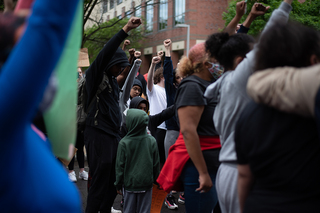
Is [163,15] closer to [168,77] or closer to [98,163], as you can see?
[168,77]

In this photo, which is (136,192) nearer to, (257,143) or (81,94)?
(81,94)

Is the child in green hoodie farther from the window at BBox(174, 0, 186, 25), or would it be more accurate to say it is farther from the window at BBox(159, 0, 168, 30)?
the window at BBox(159, 0, 168, 30)

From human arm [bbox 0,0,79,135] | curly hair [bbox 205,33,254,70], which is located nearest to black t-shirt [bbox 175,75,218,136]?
curly hair [bbox 205,33,254,70]

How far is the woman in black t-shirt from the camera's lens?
2.41 metres

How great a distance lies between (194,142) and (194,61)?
2.32ft

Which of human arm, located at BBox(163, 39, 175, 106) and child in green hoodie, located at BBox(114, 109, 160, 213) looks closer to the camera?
child in green hoodie, located at BBox(114, 109, 160, 213)

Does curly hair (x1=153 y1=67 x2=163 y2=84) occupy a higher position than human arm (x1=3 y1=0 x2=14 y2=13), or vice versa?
human arm (x1=3 y1=0 x2=14 y2=13)

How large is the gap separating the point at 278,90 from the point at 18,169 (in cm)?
95

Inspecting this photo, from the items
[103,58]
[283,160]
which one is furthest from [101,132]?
[283,160]

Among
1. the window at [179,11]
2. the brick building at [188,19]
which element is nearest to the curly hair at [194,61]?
the brick building at [188,19]

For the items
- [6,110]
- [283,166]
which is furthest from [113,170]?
[6,110]

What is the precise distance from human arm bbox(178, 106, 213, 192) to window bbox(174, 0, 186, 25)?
99.9 ft

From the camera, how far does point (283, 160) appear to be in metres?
1.31

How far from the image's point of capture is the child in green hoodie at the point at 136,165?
376 cm
